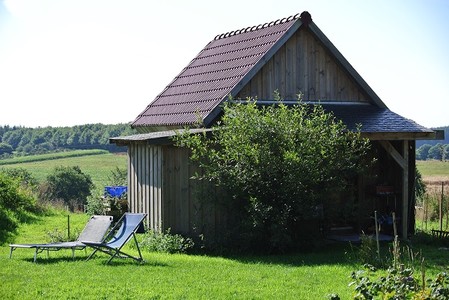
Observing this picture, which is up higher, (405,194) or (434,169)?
(405,194)

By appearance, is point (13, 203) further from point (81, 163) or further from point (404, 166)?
point (81, 163)

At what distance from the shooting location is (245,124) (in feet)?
47.3

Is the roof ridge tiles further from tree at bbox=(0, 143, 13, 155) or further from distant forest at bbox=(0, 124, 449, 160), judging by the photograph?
tree at bbox=(0, 143, 13, 155)

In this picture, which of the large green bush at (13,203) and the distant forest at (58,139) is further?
the distant forest at (58,139)

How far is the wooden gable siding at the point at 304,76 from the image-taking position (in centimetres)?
1748

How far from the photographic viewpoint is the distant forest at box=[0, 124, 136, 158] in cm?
6506

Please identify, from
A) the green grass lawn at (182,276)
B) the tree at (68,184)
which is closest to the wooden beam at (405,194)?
the green grass lawn at (182,276)

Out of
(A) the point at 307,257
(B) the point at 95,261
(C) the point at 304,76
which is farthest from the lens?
(C) the point at 304,76

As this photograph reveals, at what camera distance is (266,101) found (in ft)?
57.1

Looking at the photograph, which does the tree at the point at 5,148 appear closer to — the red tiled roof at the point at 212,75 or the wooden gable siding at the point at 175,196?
the red tiled roof at the point at 212,75

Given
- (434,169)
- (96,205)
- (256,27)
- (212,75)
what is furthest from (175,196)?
(434,169)

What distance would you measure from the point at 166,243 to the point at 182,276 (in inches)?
145

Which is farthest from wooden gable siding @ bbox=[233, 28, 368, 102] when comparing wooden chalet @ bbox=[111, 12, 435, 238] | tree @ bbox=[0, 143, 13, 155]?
tree @ bbox=[0, 143, 13, 155]

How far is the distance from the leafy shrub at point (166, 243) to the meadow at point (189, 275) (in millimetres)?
353
